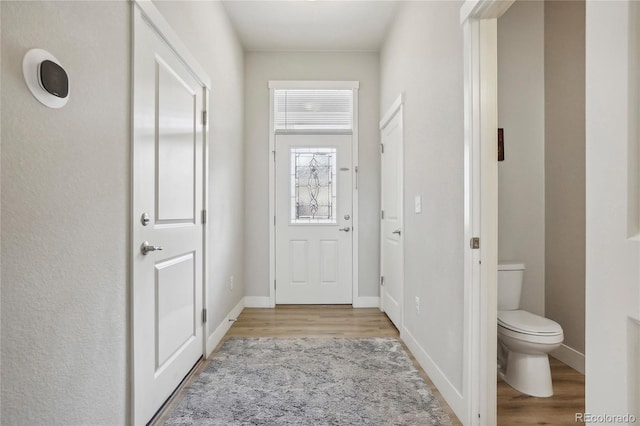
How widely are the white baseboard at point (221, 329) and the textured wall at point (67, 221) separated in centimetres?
111

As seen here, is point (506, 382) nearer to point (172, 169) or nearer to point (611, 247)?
point (611, 247)

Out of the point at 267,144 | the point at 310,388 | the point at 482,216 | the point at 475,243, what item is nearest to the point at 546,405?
the point at 475,243

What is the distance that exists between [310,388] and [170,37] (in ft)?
7.17

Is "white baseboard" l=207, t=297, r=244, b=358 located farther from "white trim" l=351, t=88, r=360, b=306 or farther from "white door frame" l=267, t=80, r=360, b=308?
"white trim" l=351, t=88, r=360, b=306

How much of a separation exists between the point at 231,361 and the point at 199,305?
467 millimetres

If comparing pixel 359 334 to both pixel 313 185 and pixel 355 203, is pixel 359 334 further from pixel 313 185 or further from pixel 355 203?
pixel 313 185

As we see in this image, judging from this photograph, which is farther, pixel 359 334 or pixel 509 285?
pixel 359 334

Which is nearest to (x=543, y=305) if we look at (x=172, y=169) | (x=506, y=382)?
(x=506, y=382)

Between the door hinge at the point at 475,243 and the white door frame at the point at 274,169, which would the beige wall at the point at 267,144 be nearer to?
the white door frame at the point at 274,169

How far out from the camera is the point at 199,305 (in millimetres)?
2352

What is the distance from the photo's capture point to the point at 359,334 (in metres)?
2.94

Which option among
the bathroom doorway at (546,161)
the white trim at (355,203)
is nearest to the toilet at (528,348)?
the bathroom doorway at (546,161)

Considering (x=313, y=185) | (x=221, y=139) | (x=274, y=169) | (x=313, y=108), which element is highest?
(x=313, y=108)

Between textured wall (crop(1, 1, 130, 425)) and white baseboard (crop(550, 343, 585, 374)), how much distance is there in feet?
9.01
